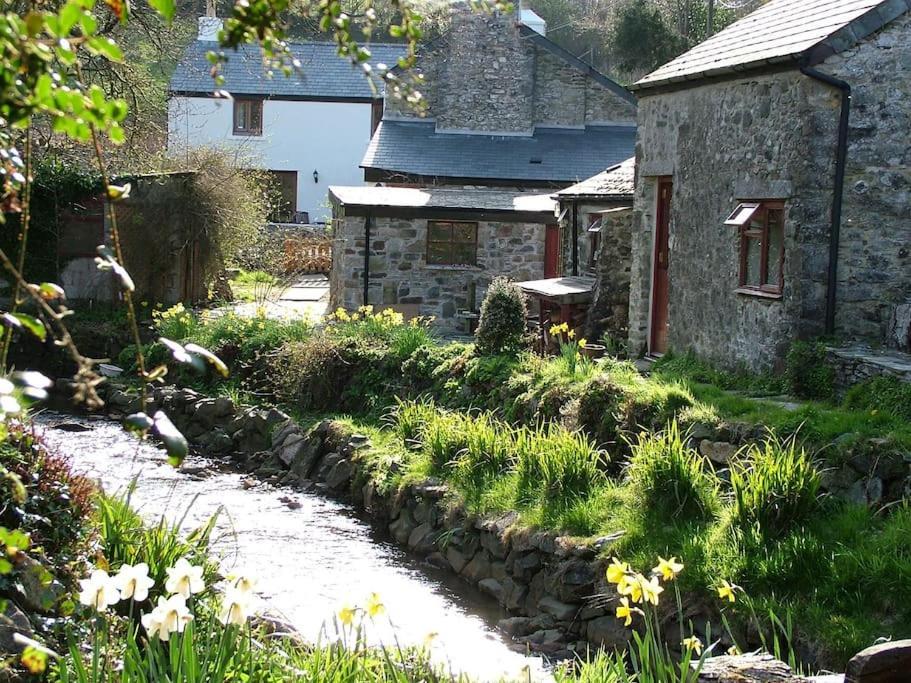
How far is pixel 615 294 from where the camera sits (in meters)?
17.9

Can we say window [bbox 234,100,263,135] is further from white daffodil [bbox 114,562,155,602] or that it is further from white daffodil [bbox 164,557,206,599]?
white daffodil [bbox 114,562,155,602]

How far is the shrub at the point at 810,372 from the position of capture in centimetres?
1160

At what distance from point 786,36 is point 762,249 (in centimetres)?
251

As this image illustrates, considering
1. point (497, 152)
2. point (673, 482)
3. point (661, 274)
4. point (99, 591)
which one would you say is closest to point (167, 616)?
point (99, 591)

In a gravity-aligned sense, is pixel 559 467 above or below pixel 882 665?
below

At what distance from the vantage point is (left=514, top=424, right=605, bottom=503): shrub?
1127 centimetres

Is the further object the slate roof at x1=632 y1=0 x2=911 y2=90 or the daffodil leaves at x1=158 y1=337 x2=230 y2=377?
the slate roof at x1=632 y1=0 x2=911 y2=90

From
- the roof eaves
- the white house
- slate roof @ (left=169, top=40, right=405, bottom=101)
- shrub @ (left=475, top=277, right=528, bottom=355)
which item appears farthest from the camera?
the white house

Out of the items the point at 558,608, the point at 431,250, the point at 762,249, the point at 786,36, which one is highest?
the point at 786,36

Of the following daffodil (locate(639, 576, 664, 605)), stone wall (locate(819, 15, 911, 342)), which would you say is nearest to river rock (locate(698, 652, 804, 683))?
daffodil (locate(639, 576, 664, 605))

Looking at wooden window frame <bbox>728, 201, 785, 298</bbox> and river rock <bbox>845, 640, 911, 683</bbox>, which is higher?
wooden window frame <bbox>728, 201, 785, 298</bbox>

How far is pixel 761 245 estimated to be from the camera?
43.0 ft

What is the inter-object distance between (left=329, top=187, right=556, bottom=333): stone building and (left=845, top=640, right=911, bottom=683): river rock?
58.0 ft

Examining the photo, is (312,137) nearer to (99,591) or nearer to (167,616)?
(99,591)
